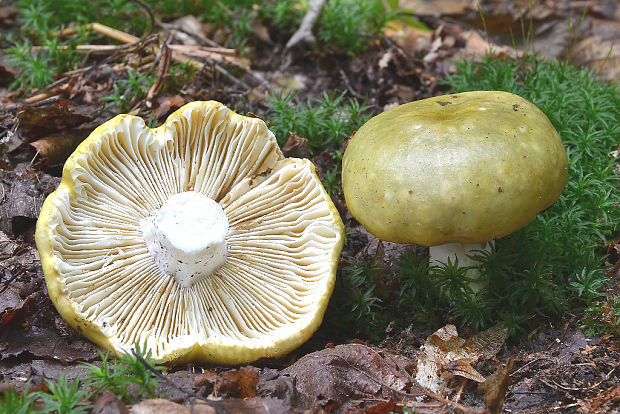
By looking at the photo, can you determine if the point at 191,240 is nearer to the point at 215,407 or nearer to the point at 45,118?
the point at 215,407

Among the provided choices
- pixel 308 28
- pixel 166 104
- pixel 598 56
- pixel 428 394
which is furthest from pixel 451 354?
pixel 598 56

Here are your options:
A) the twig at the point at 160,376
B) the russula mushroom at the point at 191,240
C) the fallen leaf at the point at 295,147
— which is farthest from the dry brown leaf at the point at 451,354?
the fallen leaf at the point at 295,147

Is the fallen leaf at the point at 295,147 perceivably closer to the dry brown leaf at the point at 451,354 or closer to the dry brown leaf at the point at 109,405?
the dry brown leaf at the point at 451,354

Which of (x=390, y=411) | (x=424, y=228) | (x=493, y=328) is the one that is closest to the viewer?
(x=390, y=411)

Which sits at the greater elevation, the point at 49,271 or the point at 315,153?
the point at 49,271

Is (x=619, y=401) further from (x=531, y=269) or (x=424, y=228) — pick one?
(x=424, y=228)

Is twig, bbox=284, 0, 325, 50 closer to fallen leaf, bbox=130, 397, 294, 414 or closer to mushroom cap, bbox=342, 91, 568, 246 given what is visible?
mushroom cap, bbox=342, 91, 568, 246

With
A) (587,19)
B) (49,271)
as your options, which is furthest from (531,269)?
(587,19)
